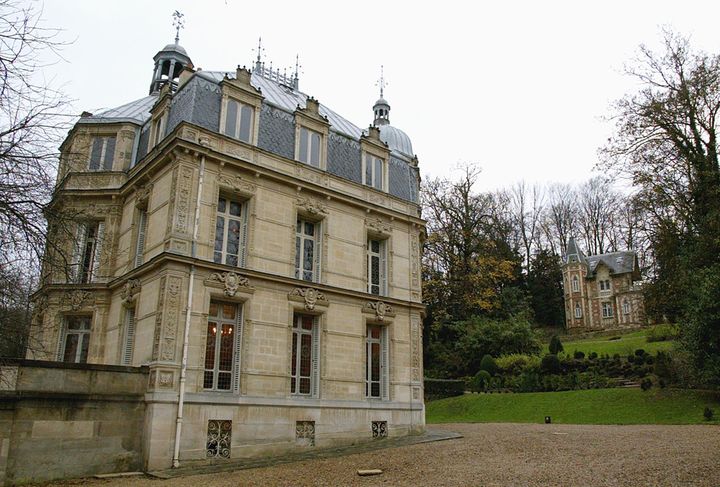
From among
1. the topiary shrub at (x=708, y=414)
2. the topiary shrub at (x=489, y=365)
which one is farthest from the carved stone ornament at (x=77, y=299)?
the topiary shrub at (x=489, y=365)

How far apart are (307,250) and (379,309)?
9.50ft

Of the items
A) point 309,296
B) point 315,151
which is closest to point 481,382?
point 309,296

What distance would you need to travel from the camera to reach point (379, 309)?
17250 mm

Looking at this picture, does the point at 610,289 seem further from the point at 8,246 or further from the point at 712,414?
the point at 8,246

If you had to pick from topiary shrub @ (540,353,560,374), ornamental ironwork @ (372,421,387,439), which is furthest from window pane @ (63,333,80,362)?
topiary shrub @ (540,353,560,374)

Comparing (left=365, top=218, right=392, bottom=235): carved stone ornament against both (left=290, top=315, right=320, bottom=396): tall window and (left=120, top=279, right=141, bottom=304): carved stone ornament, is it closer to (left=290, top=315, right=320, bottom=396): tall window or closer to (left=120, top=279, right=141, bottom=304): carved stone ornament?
(left=290, top=315, right=320, bottom=396): tall window

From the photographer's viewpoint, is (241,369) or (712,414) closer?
(241,369)

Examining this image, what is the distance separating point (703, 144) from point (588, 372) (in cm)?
1188

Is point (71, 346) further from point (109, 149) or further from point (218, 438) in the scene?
point (218, 438)

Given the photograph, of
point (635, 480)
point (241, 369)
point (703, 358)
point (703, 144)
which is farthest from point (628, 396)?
point (241, 369)

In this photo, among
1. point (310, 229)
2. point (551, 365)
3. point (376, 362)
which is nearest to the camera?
point (310, 229)

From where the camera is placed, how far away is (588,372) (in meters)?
28.0

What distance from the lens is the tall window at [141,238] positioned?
15.4 meters

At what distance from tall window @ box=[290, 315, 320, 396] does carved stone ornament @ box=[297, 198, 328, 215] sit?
→ 3.08 meters
